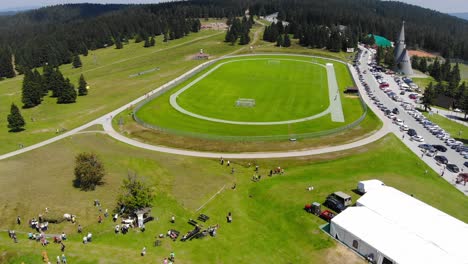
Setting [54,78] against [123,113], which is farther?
[54,78]

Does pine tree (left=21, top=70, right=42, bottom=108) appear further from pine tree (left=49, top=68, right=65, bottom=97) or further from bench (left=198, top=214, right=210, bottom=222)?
bench (left=198, top=214, right=210, bottom=222)

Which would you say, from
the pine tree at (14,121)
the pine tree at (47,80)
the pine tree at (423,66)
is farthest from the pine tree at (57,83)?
the pine tree at (423,66)

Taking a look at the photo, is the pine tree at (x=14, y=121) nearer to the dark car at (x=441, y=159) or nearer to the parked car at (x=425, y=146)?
the parked car at (x=425, y=146)

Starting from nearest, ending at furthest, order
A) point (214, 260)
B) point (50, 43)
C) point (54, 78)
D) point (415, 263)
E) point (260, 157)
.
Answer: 1. point (415, 263)
2. point (214, 260)
3. point (260, 157)
4. point (54, 78)
5. point (50, 43)

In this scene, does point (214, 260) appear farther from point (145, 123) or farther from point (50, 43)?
point (50, 43)

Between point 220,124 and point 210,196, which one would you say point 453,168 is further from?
point 220,124

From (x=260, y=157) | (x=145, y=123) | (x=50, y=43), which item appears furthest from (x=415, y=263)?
(x=50, y=43)
